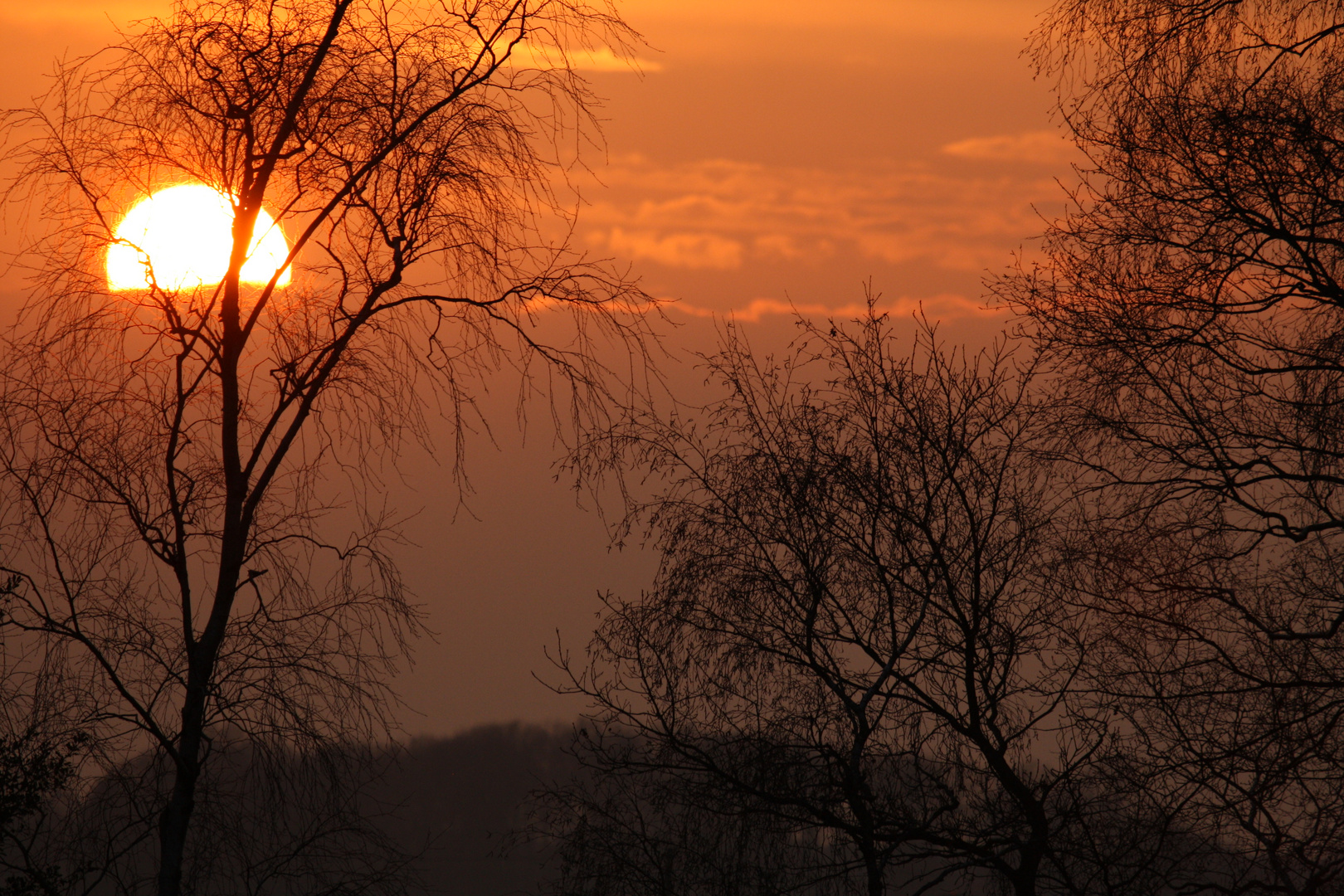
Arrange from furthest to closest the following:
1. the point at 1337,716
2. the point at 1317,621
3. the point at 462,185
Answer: the point at 1317,621 → the point at 462,185 → the point at 1337,716

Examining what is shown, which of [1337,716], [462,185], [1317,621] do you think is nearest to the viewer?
[1337,716]

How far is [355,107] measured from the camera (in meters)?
7.03

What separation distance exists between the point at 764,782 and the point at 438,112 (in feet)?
15.3

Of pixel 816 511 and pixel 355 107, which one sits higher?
pixel 355 107

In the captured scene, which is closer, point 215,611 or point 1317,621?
point 215,611

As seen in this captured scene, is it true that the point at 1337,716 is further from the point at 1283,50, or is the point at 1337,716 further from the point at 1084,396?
the point at 1283,50

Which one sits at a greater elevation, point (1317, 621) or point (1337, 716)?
point (1317, 621)

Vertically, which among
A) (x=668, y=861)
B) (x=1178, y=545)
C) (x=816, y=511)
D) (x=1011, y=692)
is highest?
(x=816, y=511)

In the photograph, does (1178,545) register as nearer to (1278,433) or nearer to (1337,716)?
(1278,433)

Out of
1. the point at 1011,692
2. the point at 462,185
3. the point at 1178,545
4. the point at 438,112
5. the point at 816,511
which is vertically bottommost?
the point at 1011,692

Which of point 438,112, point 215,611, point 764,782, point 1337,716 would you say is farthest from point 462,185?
point 1337,716

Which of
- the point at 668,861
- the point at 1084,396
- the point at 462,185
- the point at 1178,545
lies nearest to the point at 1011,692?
the point at 1178,545

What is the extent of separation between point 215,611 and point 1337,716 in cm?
632

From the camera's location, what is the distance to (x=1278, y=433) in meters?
7.15
